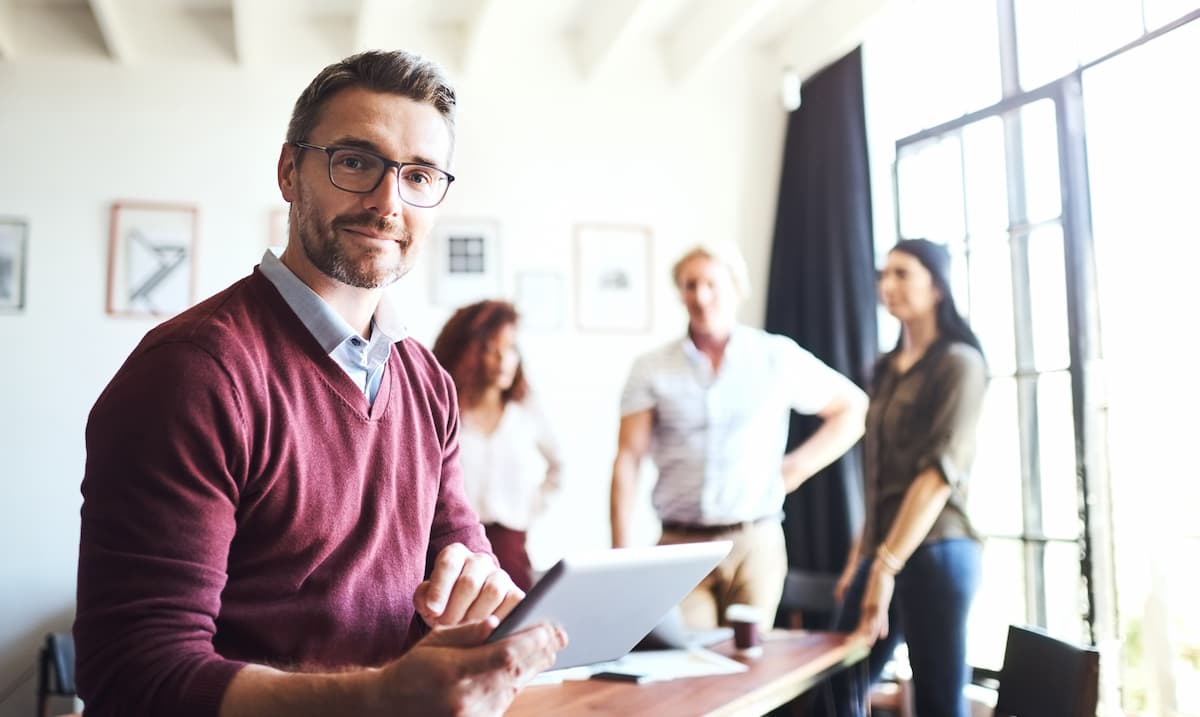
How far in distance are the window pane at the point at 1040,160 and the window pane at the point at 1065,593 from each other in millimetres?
1294

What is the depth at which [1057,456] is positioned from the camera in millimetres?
3764

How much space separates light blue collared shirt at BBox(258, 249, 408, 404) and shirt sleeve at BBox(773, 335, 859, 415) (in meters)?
2.46

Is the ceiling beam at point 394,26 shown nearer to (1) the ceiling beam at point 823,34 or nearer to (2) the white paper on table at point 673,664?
(1) the ceiling beam at point 823,34

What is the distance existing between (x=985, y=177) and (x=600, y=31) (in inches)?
78.6

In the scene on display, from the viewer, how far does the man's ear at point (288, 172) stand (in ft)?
4.61

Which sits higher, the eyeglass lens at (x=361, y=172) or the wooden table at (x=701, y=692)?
the eyeglass lens at (x=361, y=172)

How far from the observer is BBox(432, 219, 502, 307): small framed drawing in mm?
4891

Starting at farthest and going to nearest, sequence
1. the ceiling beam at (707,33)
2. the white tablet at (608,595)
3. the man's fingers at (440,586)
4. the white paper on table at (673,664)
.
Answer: the ceiling beam at (707,33), the white paper on table at (673,664), the man's fingers at (440,586), the white tablet at (608,595)

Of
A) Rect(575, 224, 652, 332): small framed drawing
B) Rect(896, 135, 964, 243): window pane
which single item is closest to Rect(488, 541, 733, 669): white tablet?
Rect(896, 135, 964, 243): window pane

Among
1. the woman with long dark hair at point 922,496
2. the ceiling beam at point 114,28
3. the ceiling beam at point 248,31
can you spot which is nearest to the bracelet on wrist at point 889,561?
the woman with long dark hair at point 922,496

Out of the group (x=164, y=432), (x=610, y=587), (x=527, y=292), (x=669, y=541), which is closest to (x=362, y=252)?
(x=164, y=432)

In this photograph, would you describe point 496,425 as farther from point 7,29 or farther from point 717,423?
point 7,29

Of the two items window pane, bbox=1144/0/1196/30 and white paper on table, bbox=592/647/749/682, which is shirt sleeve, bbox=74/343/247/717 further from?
window pane, bbox=1144/0/1196/30

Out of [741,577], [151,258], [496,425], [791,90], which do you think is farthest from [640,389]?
[151,258]
